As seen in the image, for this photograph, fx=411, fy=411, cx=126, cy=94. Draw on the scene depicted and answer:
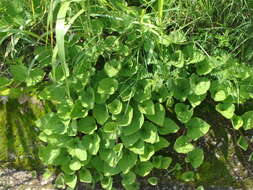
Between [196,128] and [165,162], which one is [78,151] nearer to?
[165,162]

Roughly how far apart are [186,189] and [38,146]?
829mm

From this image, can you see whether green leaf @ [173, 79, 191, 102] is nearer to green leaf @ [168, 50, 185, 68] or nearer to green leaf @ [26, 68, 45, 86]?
green leaf @ [168, 50, 185, 68]

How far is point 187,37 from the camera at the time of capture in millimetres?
2086

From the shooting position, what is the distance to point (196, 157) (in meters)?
2.11

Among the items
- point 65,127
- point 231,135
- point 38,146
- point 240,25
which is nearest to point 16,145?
point 38,146

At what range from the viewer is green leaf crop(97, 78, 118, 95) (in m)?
1.94

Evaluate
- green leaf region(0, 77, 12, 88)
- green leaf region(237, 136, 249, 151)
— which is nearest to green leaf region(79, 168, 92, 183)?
green leaf region(0, 77, 12, 88)

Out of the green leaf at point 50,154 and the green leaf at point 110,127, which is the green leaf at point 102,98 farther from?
the green leaf at point 50,154

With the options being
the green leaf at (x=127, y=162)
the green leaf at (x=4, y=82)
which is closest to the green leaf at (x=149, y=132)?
the green leaf at (x=127, y=162)

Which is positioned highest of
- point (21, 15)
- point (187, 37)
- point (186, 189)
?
point (21, 15)

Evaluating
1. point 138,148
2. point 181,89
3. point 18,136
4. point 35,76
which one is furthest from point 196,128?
point 18,136

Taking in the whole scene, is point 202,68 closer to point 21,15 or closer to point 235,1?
point 235,1

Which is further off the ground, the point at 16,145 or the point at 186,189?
the point at 16,145

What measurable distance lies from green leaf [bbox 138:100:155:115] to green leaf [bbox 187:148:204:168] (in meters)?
0.35
